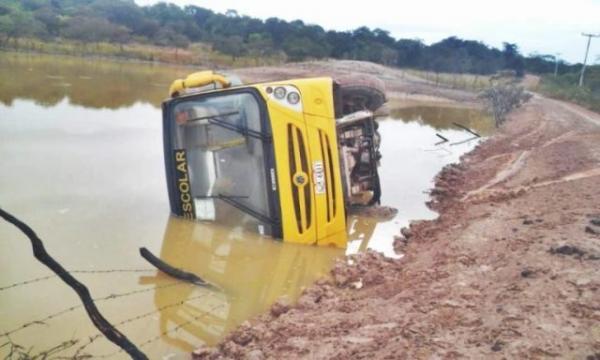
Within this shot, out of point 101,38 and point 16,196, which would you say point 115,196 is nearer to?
point 16,196

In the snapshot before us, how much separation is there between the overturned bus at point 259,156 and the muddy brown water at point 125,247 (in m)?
0.26

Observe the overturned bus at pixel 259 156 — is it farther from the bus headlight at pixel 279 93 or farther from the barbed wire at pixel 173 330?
the barbed wire at pixel 173 330

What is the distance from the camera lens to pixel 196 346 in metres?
3.90

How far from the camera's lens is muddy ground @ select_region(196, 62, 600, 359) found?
10.0 ft

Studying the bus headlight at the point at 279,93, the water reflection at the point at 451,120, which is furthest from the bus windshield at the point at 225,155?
the water reflection at the point at 451,120

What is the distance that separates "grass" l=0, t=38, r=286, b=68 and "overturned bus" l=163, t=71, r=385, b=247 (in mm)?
39265

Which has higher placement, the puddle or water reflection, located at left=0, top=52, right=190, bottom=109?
water reflection, located at left=0, top=52, right=190, bottom=109

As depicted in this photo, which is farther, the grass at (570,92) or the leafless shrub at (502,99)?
the grass at (570,92)

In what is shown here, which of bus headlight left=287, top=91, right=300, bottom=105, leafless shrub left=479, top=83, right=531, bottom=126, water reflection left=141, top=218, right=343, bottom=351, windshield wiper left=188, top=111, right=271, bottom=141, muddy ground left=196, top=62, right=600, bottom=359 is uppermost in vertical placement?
bus headlight left=287, top=91, right=300, bottom=105

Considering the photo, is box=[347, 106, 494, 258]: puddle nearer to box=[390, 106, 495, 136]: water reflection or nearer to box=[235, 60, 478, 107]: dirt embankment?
box=[390, 106, 495, 136]: water reflection

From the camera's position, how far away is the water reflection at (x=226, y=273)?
169 inches

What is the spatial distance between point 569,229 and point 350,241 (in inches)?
94.3

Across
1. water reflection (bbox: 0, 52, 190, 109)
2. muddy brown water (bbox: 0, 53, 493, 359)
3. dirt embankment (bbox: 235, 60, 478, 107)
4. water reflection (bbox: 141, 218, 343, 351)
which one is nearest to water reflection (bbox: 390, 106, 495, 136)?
dirt embankment (bbox: 235, 60, 478, 107)

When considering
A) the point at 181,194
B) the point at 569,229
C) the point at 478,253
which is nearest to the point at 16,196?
the point at 181,194
